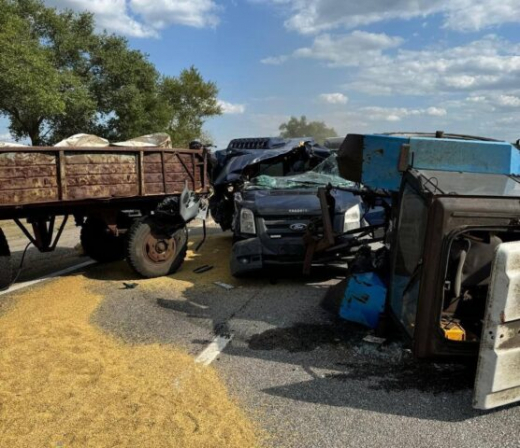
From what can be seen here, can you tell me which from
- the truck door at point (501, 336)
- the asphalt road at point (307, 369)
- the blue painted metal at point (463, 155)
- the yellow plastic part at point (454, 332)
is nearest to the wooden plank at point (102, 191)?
the asphalt road at point (307, 369)

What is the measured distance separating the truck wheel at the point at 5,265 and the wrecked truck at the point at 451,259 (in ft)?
14.0

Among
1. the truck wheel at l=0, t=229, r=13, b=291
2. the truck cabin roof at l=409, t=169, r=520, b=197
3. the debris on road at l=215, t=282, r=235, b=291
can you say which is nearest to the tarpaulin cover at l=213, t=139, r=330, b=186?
the debris on road at l=215, t=282, r=235, b=291

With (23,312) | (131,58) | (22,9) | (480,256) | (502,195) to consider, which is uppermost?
(22,9)

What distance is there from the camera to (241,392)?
11.6ft

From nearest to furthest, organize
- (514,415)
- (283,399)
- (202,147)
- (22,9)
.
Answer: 1. (514,415)
2. (283,399)
3. (202,147)
4. (22,9)

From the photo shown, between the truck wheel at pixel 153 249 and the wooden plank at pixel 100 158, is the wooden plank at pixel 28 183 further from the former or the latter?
the truck wheel at pixel 153 249

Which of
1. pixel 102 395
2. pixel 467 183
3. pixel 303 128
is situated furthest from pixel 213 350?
pixel 303 128

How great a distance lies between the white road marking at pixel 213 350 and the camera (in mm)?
4066

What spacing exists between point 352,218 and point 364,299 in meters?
2.18

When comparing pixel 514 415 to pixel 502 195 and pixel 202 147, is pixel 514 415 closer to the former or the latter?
pixel 502 195

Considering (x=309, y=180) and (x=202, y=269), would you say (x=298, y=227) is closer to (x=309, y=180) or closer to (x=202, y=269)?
(x=309, y=180)

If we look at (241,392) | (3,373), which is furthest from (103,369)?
(241,392)

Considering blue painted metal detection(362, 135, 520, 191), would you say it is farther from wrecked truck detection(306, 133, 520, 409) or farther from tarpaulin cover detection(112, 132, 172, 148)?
tarpaulin cover detection(112, 132, 172, 148)

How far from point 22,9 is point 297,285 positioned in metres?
24.6
